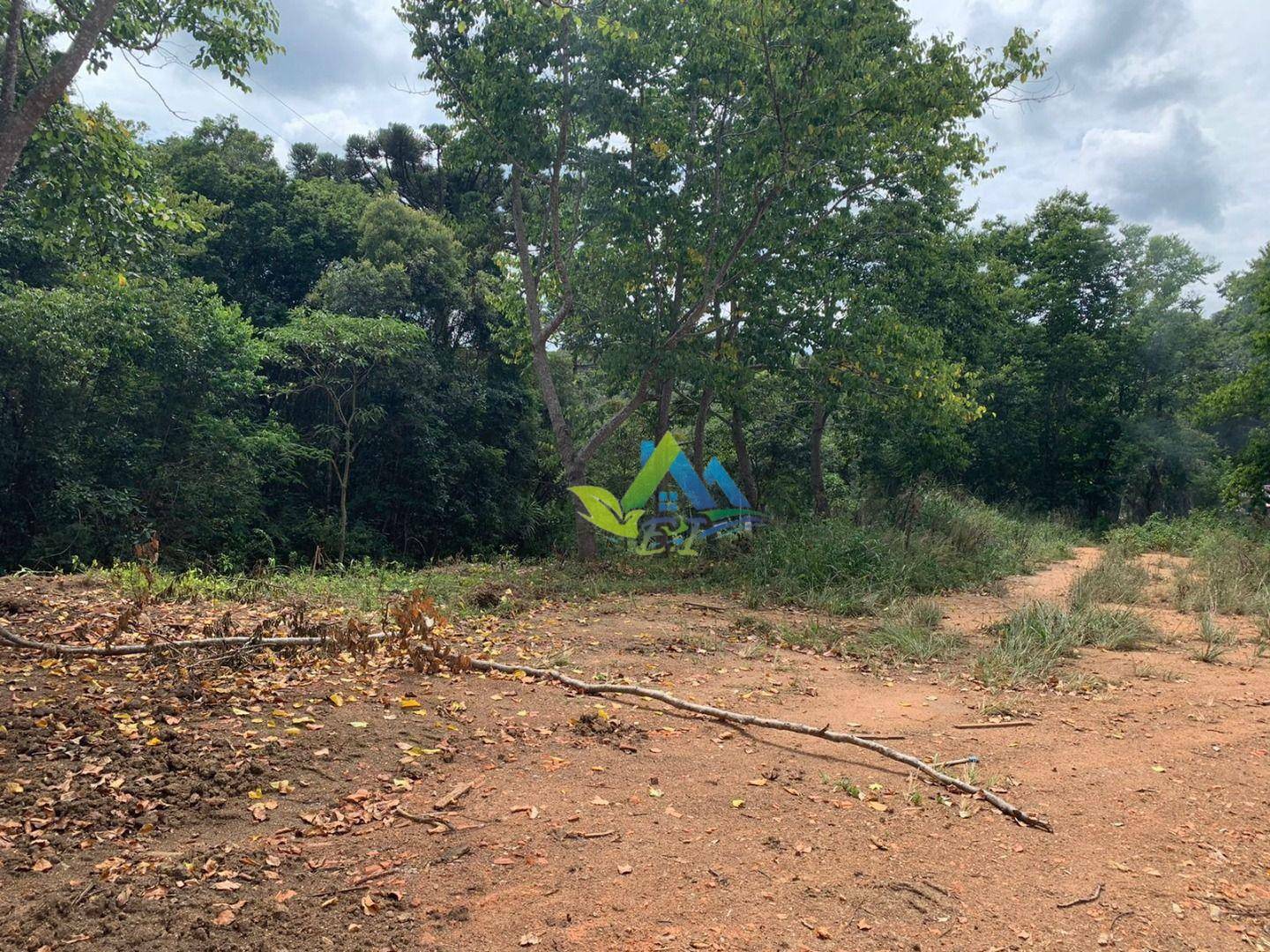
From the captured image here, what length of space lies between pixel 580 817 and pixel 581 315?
7.59 metres

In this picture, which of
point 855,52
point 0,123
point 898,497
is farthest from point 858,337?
point 0,123

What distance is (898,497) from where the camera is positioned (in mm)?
12961

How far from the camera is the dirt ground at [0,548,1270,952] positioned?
2316mm

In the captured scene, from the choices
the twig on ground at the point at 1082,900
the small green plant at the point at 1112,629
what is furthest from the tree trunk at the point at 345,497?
the twig on ground at the point at 1082,900

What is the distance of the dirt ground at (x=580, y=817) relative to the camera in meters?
2.32

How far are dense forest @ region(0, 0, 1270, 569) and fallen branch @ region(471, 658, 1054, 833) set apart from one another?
3.66m

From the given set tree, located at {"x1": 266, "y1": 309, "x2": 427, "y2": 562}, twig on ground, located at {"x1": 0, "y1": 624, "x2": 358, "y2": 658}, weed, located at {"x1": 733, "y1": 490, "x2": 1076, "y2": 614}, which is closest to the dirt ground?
twig on ground, located at {"x1": 0, "y1": 624, "x2": 358, "y2": 658}

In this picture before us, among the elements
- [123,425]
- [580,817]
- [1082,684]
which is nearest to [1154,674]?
[1082,684]

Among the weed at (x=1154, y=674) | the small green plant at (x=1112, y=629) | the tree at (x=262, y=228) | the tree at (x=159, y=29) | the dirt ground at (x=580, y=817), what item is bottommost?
the dirt ground at (x=580, y=817)

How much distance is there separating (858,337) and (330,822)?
8.33m

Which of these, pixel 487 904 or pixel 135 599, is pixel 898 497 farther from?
pixel 487 904

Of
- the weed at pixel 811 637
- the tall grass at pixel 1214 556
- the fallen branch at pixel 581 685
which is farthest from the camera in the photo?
the tall grass at pixel 1214 556

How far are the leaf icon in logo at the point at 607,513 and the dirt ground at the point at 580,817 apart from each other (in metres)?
5.33

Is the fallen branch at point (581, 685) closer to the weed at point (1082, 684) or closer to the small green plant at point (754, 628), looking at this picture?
the weed at point (1082, 684)
